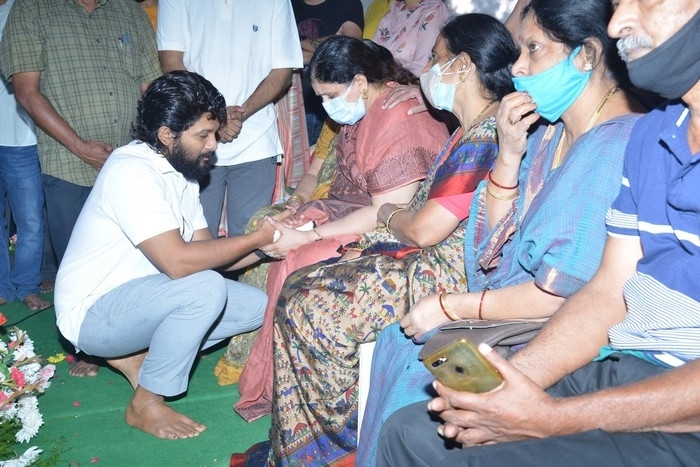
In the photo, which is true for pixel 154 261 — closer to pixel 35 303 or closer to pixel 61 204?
pixel 61 204

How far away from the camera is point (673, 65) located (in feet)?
5.23

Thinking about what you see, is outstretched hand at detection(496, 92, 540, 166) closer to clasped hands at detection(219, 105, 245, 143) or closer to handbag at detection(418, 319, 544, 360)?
handbag at detection(418, 319, 544, 360)

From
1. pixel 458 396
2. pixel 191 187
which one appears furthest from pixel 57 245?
pixel 458 396

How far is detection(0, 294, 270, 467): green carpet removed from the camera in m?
2.96

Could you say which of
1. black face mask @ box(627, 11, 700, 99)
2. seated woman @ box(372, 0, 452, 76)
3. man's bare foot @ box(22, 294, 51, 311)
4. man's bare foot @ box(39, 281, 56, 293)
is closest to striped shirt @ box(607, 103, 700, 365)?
black face mask @ box(627, 11, 700, 99)

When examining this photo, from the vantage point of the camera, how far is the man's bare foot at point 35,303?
452 cm

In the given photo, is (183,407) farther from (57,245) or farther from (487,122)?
(487,122)

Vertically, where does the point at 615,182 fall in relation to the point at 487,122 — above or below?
above

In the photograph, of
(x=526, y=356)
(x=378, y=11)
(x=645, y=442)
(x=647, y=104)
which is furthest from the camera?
(x=378, y=11)

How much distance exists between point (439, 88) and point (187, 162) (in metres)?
1.12

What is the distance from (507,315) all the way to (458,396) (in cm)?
60

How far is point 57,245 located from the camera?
425cm

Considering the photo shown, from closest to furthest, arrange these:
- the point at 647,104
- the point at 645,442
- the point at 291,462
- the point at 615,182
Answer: the point at 645,442
the point at 615,182
the point at 647,104
the point at 291,462

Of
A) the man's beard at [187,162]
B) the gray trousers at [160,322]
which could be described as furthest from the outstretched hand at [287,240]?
the man's beard at [187,162]
